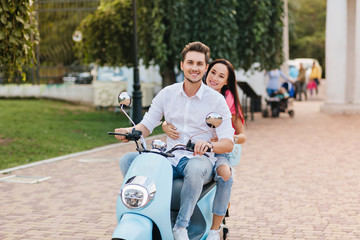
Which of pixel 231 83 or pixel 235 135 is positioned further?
pixel 231 83

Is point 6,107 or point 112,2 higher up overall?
point 112,2

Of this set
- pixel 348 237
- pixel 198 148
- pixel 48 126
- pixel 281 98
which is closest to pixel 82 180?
pixel 348 237

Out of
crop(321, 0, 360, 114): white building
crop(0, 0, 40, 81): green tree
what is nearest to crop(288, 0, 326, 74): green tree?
crop(321, 0, 360, 114): white building

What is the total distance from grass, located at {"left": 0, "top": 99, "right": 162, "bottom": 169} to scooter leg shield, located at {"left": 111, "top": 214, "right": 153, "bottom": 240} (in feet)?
19.9

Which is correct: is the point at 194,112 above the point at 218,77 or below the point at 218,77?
below

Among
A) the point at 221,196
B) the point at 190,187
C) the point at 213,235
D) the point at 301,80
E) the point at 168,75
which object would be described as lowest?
the point at 213,235

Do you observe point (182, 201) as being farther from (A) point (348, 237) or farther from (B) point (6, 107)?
(B) point (6, 107)

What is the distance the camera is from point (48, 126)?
15.0m

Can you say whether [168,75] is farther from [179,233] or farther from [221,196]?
[179,233]

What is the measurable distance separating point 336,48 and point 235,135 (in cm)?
1563

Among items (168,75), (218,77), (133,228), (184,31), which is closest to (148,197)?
(133,228)

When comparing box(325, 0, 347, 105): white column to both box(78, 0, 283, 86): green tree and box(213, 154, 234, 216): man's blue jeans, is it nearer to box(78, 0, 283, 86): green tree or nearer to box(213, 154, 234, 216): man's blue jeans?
box(78, 0, 283, 86): green tree

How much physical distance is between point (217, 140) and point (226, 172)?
257 mm

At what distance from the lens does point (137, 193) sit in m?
3.72
